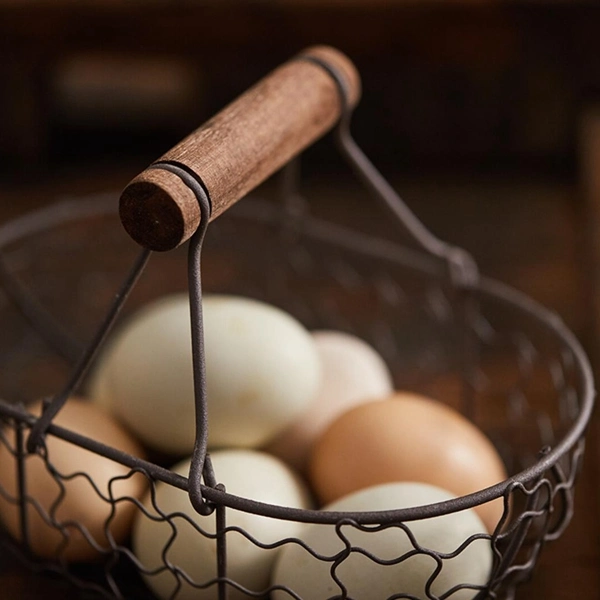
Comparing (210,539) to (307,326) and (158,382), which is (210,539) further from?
(307,326)

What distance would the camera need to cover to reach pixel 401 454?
1.32 ft

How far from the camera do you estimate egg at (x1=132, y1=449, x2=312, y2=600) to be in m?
0.37

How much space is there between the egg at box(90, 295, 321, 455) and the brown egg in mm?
30

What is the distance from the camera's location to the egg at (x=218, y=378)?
416mm

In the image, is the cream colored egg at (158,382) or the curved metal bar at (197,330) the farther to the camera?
the cream colored egg at (158,382)

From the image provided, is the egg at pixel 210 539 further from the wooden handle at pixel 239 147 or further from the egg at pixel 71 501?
the wooden handle at pixel 239 147

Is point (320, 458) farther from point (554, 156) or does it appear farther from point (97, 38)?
point (554, 156)

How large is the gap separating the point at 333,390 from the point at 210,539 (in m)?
0.13

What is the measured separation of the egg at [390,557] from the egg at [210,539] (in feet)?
0.03

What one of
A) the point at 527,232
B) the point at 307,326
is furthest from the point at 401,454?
the point at 527,232

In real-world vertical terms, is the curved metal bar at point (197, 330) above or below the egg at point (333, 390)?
below

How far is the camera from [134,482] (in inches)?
16.1

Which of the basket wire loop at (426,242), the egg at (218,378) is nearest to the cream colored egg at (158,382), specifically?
the egg at (218,378)

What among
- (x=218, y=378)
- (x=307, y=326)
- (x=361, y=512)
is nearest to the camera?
(x=361, y=512)
